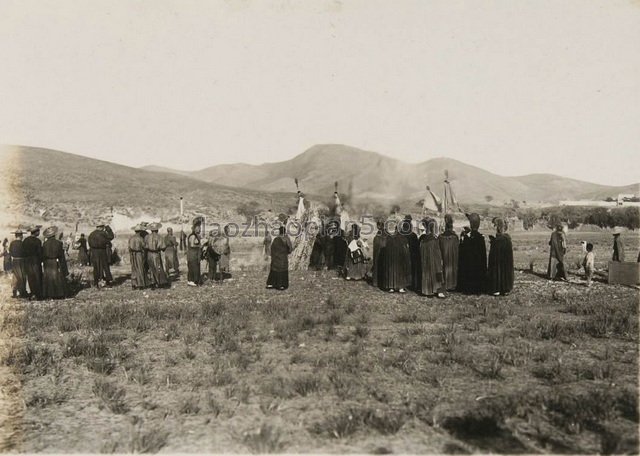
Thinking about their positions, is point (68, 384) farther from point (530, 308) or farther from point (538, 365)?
point (530, 308)

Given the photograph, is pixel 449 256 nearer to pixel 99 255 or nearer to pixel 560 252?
pixel 560 252

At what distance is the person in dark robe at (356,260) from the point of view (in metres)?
15.3

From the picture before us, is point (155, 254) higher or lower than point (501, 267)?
higher

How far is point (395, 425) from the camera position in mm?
4949

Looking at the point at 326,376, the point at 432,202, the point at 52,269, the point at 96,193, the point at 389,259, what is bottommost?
the point at 326,376

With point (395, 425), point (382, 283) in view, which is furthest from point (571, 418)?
point (382, 283)

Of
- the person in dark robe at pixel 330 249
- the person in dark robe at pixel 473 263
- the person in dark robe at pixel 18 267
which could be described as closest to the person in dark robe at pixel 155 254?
the person in dark robe at pixel 18 267

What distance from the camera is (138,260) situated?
14.3 meters

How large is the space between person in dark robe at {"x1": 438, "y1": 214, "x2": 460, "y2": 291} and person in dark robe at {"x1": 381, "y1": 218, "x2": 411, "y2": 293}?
908 millimetres

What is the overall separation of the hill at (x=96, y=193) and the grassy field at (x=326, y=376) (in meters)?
43.3

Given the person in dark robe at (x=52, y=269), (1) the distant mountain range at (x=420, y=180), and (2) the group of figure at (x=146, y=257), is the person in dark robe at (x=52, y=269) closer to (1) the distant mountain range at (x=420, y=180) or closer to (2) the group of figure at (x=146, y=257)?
(2) the group of figure at (x=146, y=257)

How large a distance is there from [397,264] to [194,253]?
5864 mm

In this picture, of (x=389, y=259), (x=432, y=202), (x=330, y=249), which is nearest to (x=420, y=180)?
(x=432, y=202)

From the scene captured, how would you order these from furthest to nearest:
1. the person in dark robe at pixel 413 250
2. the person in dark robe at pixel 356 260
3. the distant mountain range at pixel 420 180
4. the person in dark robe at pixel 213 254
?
the distant mountain range at pixel 420 180 → the person in dark robe at pixel 213 254 → the person in dark robe at pixel 356 260 → the person in dark robe at pixel 413 250
